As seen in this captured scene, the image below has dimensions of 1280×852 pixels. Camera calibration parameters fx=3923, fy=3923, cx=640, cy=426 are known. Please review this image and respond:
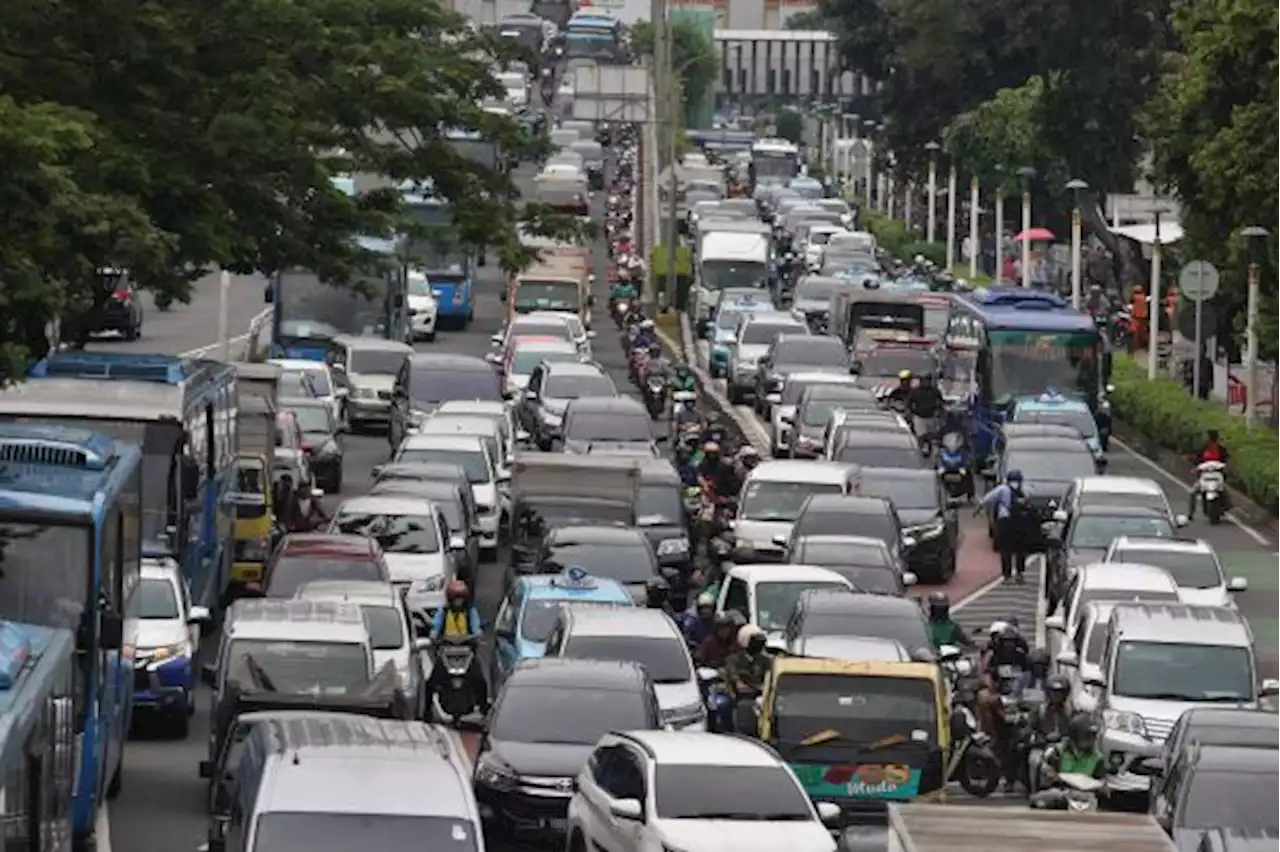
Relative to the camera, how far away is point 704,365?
74188mm

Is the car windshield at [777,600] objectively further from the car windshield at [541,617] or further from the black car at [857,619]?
the car windshield at [541,617]

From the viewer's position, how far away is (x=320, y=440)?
50094 mm

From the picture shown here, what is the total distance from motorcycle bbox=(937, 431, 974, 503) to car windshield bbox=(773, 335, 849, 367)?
707cm

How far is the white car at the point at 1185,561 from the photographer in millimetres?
36719

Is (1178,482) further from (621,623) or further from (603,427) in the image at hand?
(621,623)

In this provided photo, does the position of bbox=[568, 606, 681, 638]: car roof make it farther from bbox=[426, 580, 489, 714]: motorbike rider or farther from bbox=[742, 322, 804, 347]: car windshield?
bbox=[742, 322, 804, 347]: car windshield

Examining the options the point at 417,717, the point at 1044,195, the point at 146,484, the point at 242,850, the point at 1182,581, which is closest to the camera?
the point at 242,850

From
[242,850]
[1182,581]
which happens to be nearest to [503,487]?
[1182,581]

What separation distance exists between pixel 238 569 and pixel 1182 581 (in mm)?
9709

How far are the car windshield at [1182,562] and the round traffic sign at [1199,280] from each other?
862 inches

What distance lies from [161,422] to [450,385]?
2053 cm

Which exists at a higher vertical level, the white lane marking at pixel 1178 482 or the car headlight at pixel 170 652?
the car headlight at pixel 170 652

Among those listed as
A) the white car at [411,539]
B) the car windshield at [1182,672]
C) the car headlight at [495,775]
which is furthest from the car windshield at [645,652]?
the white car at [411,539]

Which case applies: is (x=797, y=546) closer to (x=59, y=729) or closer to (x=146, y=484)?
(x=146, y=484)
